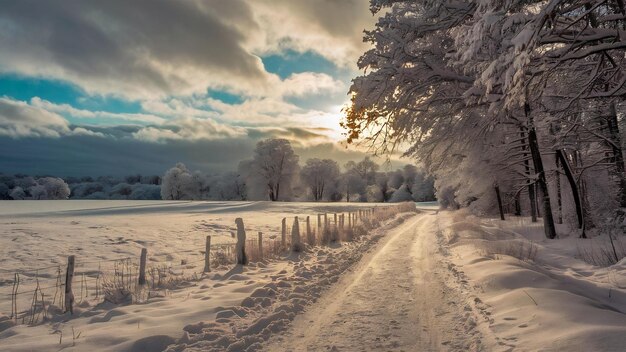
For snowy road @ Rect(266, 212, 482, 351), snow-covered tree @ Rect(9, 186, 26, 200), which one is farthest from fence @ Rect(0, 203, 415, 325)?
snow-covered tree @ Rect(9, 186, 26, 200)

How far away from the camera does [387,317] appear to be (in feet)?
18.7

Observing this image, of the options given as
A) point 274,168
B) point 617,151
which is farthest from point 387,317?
point 274,168

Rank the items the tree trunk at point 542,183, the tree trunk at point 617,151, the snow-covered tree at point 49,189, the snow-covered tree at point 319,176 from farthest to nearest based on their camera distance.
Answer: the snow-covered tree at point 319,176, the snow-covered tree at point 49,189, the tree trunk at point 542,183, the tree trunk at point 617,151

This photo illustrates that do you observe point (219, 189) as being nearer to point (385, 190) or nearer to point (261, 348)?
point (385, 190)

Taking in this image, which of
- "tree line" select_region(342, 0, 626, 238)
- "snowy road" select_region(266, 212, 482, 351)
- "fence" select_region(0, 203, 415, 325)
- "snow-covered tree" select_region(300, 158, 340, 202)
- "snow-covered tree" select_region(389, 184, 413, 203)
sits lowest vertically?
"snowy road" select_region(266, 212, 482, 351)

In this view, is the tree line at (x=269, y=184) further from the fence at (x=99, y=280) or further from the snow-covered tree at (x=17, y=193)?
the fence at (x=99, y=280)

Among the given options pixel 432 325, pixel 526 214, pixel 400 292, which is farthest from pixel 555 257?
pixel 526 214

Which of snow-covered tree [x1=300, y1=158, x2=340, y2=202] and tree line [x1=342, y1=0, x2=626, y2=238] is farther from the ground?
snow-covered tree [x1=300, y1=158, x2=340, y2=202]

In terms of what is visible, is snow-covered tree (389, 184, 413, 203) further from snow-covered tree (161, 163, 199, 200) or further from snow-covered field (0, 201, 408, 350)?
snow-covered field (0, 201, 408, 350)

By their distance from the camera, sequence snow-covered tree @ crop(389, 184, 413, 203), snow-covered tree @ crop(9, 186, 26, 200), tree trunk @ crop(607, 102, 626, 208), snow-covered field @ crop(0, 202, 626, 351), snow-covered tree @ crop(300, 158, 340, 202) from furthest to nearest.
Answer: snow-covered tree @ crop(389, 184, 413, 203) < snow-covered tree @ crop(300, 158, 340, 202) < snow-covered tree @ crop(9, 186, 26, 200) < tree trunk @ crop(607, 102, 626, 208) < snow-covered field @ crop(0, 202, 626, 351)

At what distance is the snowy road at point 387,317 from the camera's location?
4687 millimetres

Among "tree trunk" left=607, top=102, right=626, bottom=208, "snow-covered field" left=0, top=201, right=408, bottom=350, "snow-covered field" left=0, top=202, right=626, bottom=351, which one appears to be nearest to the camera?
"snow-covered field" left=0, top=202, right=626, bottom=351

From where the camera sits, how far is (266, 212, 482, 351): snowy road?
15.4 ft

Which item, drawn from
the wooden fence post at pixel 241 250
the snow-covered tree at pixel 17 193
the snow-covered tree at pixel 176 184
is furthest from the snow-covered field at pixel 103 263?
the snow-covered tree at pixel 17 193
